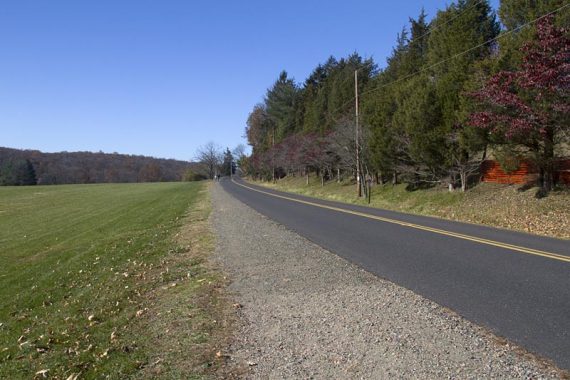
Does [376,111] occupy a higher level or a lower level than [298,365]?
higher

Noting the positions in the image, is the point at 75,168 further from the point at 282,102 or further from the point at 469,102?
the point at 469,102

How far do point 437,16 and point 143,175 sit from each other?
488 feet

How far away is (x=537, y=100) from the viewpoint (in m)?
16.3

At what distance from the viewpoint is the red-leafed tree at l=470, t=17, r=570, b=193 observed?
15555 mm

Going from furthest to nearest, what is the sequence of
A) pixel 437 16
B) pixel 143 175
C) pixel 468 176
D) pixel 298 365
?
pixel 143 175 → pixel 437 16 → pixel 468 176 → pixel 298 365

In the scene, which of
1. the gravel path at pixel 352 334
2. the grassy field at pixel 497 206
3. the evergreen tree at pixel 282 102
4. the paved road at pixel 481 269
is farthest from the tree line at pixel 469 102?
the evergreen tree at pixel 282 102

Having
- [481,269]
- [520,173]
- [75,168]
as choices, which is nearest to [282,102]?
[520,173]

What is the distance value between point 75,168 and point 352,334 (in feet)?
546

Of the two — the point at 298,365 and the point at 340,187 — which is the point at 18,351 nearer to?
the point at 298,365

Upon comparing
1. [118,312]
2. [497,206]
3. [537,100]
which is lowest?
[497,206]

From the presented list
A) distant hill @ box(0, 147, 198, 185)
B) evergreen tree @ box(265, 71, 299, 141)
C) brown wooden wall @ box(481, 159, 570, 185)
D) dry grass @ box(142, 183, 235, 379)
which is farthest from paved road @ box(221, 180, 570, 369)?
distant hill @ box(0, 147, 198, 185)

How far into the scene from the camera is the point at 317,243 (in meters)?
12.4

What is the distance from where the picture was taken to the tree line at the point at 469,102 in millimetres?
16234

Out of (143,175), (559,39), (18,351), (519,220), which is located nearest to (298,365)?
(18,351)
